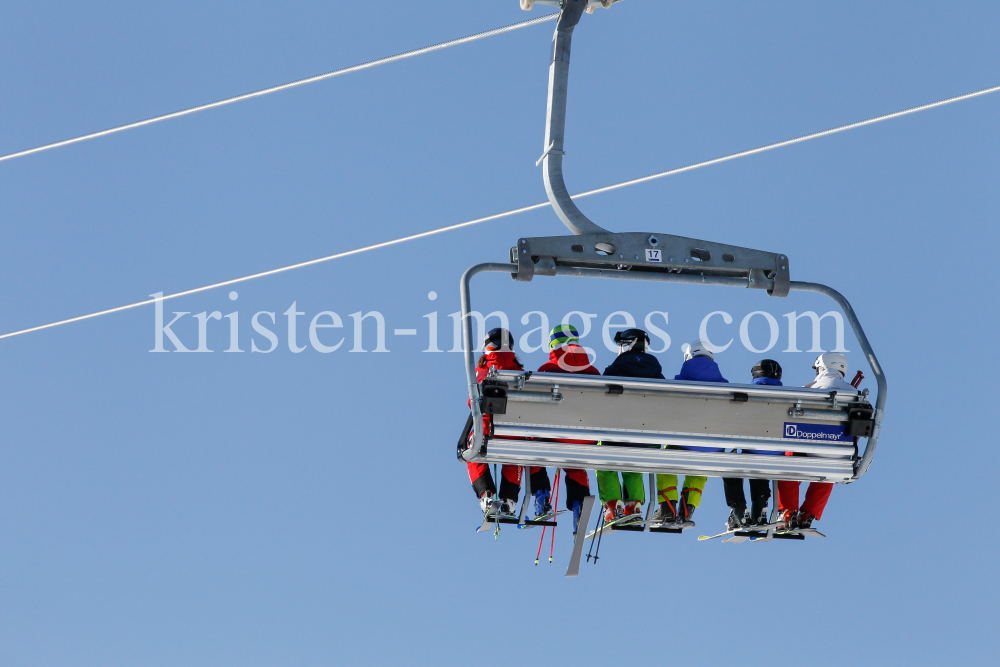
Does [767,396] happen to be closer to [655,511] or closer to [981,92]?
[655,511]

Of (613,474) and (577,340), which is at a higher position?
(577,340)

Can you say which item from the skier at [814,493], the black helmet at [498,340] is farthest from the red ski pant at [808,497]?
the black helmet at [498,340]

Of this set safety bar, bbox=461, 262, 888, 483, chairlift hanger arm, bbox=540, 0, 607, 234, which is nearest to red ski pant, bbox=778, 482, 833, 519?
safety bar, bbox=461, 262, 888, 483

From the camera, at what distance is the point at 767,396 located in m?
7.34

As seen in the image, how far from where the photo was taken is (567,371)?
8.56 m

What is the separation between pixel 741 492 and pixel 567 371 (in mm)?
1333

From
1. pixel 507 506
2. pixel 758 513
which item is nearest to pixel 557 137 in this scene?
pixel 507 506

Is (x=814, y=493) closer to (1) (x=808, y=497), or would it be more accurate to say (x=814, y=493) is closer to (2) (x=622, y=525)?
(1) (x=808, y=497)

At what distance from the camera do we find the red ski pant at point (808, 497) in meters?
8.80

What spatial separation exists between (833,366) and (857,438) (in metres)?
1.53

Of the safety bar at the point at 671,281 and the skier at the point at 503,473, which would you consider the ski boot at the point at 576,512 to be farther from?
the safety bar at the point at 671,281

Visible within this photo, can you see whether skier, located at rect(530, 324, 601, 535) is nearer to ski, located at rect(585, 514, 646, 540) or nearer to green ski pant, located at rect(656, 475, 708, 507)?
ski, located at rect(585, 514, 646, 540)

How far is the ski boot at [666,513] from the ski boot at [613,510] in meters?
0.20

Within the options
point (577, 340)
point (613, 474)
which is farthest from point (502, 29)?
point (613, 474)
